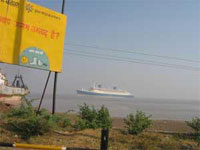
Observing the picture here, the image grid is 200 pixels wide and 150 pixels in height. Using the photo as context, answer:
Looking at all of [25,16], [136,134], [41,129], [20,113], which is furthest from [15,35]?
[136,134]

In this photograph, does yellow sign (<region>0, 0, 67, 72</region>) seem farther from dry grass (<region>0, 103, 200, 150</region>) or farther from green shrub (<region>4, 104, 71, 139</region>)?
dry grass (<region>0, 103, 200, 150</region>)

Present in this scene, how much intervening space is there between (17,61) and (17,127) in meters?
2.43

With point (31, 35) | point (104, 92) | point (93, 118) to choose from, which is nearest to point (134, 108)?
point (93, 118)

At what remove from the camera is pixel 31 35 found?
366 inches

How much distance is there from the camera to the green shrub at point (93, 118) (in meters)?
8.69

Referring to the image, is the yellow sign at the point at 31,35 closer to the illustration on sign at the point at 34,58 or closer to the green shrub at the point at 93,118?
the illustration on sign at the point at 34,58

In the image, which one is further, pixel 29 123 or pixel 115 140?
pixel 29 123

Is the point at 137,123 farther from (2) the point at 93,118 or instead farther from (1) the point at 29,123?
(1) the point at 29,123

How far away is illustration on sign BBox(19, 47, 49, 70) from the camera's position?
29.9 ft

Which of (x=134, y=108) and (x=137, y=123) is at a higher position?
(x=137, y=123)

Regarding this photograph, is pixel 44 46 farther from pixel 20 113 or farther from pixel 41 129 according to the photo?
pixel 41 129

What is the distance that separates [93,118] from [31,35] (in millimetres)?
3825

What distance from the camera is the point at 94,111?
916 centimetres

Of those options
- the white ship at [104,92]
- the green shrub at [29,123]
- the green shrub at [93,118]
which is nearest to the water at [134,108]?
the green shrub at [93,118]
